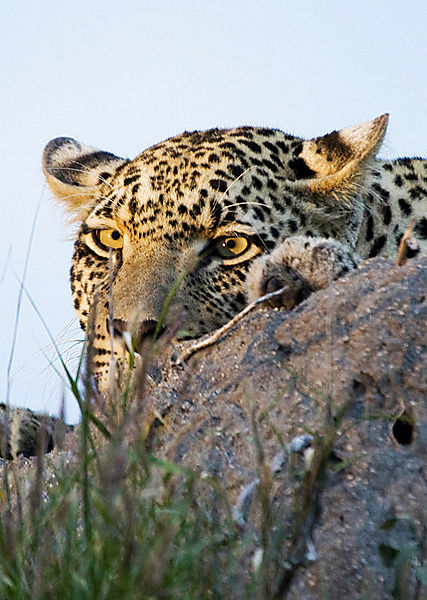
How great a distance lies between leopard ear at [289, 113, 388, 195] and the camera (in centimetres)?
592

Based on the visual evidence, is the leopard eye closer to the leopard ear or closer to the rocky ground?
the leopard ear

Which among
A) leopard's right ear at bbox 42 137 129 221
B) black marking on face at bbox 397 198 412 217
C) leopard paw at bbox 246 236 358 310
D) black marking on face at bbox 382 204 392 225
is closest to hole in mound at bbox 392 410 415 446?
leopard paw at bbox 246 236 358 310

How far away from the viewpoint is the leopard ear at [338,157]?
5.92m

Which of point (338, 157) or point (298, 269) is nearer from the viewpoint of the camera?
point (298, 269)

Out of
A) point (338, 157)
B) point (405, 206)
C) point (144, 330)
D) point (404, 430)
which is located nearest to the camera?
point (404, 430)

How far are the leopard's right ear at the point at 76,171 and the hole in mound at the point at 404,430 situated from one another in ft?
13.7

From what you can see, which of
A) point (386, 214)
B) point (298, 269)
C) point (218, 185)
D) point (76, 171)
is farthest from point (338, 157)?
point (298, 269)

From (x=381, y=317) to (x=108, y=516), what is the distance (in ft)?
4.69

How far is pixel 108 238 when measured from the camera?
19.9 feet

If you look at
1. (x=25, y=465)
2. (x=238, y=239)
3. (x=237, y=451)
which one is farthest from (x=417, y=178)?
(x=237, y=451)

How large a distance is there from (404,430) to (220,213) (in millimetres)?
3082

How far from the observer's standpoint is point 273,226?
18.9 ft

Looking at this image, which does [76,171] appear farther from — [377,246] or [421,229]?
[421,229]

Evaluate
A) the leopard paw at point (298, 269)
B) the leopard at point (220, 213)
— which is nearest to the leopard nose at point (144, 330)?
the leopard at point (220, 213)
